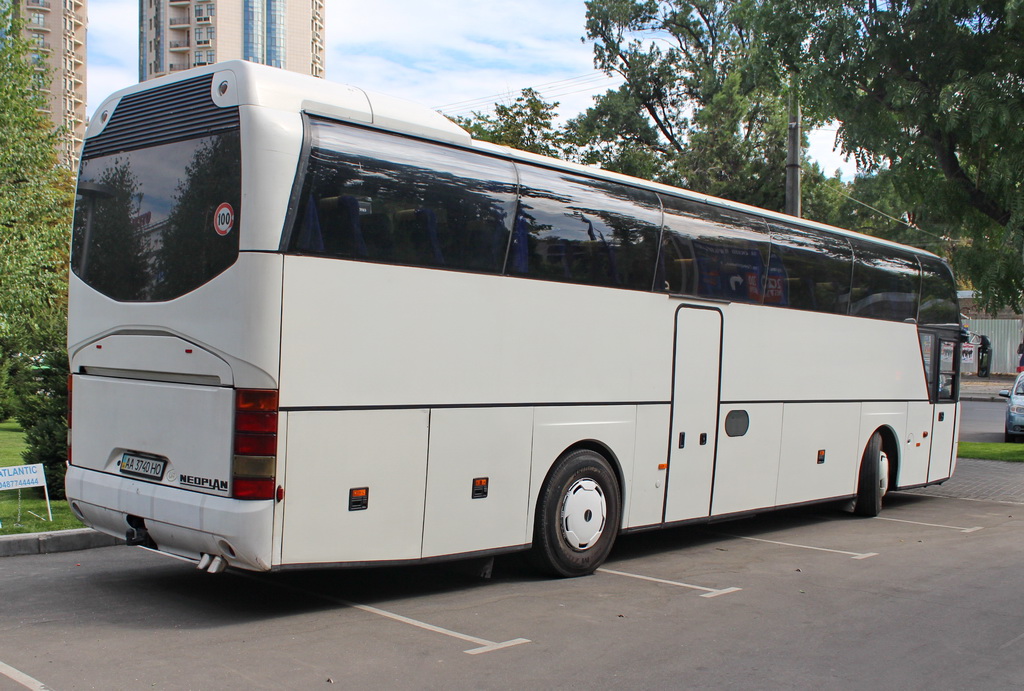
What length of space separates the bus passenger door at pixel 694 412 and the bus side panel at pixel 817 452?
147 centimetres

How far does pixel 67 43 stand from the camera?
4149 inches

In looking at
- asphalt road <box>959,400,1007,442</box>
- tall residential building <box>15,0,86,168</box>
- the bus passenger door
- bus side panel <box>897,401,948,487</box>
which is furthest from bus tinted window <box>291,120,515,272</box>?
tall residential building <box>15,0,86,168</box>

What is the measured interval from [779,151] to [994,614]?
35.4m

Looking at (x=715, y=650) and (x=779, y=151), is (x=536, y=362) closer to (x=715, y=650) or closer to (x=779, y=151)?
(x=715, y=650)

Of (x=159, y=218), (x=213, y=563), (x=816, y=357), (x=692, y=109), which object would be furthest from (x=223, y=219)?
(x=692, y=109)

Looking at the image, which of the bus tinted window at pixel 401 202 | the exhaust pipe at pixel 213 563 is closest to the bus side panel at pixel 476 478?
the bus tinted window at pixel 401 202

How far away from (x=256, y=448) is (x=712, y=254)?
5.47 metres

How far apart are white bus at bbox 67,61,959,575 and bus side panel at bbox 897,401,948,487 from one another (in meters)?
4.61

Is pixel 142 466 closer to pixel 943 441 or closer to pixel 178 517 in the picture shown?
pixel 178 517

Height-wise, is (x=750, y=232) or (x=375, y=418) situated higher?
(x=750, y=232)

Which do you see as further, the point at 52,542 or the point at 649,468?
the point at 649,468

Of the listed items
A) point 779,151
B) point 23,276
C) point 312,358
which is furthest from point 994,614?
point 779,151

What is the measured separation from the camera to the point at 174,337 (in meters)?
6.79

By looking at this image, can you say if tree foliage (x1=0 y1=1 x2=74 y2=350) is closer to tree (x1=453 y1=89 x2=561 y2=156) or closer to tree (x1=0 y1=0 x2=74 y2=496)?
tree (x1=0 y1=0 x2=74 y2=496)
